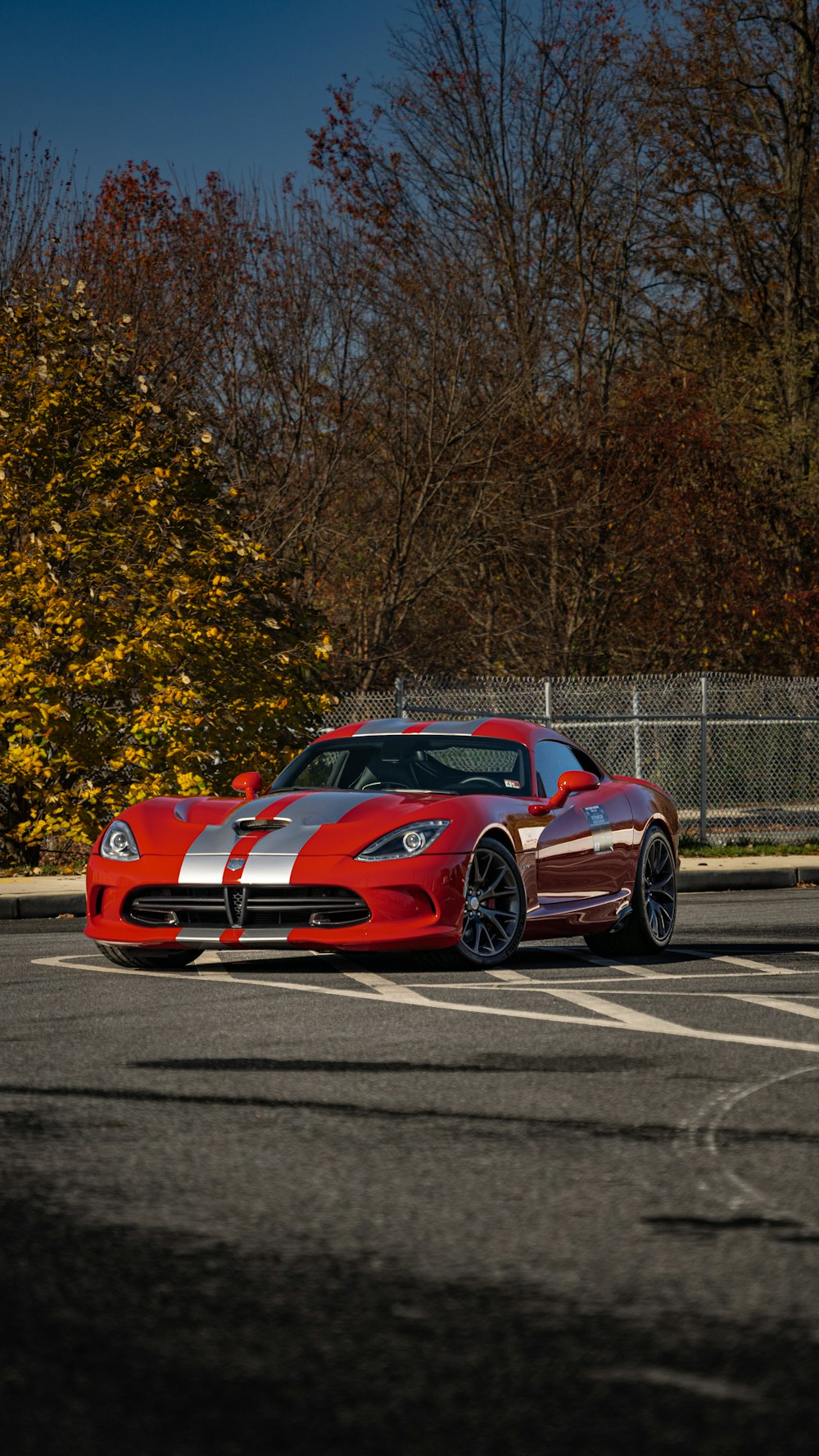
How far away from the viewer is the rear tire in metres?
10.7

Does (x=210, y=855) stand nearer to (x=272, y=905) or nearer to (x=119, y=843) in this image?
(x=272, y=905)

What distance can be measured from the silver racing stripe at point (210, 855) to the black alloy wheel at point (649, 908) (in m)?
2.61

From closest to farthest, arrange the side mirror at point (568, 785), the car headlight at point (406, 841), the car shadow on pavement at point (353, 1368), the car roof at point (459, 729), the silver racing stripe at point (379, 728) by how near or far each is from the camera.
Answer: the car shadow on pavement at point (353, 1368) < the car headlight at point (406, 841) < the side mirror at point (568, 785) < the car roof at point (459, 729) < the silver racing stripe at point (379, 728)

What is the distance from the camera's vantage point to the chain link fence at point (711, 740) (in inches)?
893

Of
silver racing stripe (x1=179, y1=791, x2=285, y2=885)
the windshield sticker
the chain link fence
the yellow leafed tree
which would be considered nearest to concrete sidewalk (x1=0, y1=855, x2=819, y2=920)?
the yellow leafed tree

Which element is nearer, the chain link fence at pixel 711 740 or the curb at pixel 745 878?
the curb at pixel 745 878

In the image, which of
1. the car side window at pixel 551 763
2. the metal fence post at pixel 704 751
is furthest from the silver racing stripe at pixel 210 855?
the metal fence post at pixel 704 751

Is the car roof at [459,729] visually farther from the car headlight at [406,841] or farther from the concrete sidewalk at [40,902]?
the concrete sidewalk at [40,902]

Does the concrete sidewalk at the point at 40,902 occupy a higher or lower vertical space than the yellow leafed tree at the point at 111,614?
lower

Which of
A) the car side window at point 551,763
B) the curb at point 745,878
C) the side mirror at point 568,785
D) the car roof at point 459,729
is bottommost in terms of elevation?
the curb at point 745,878

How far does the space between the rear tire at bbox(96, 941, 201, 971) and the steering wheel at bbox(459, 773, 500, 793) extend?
6.07 feet

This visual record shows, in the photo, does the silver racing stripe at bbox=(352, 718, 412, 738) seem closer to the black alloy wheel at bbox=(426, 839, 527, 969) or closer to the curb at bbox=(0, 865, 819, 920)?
the black alloy wheel at bbox=(426, 839, 527, 969)

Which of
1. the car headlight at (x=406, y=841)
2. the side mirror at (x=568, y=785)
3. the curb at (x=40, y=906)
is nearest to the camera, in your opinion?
the car headlight at (x=406, y=841)

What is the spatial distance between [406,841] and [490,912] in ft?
2.40
